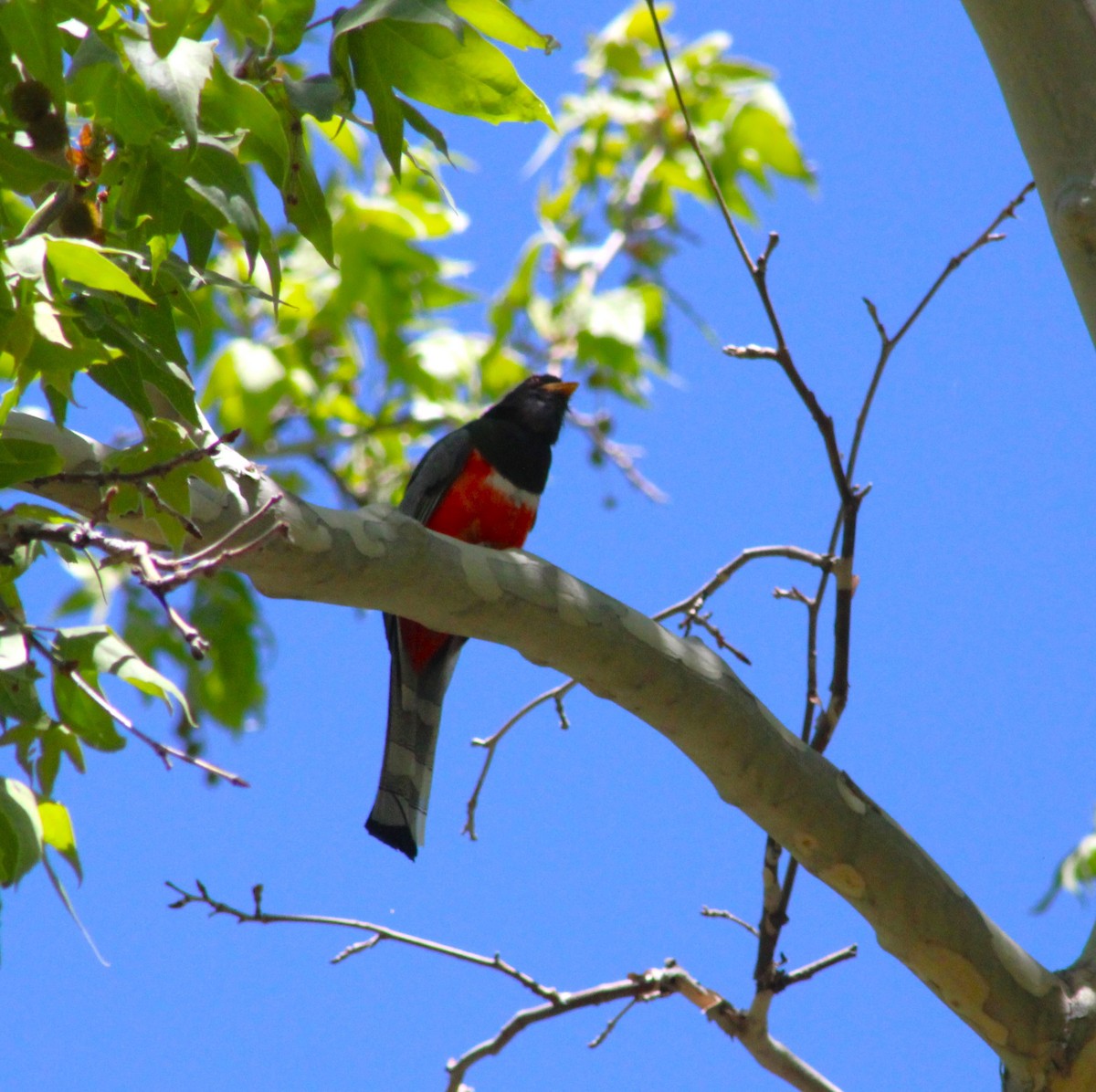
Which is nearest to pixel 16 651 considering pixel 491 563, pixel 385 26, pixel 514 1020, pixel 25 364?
pixel 25 364

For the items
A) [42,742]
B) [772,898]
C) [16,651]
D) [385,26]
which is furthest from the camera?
[772,898]

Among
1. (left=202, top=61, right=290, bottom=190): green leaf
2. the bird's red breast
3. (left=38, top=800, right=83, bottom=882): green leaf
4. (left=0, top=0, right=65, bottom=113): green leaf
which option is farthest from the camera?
the bird's red breast

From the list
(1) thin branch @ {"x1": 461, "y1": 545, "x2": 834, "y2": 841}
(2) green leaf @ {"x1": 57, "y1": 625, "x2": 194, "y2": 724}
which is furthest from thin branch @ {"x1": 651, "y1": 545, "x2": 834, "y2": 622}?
(2) green leaf @ {"x1": 57, "y1": 625, "x2": 194, "y2": 724}

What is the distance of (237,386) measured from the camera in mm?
5652

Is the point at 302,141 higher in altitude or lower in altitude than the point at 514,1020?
higher

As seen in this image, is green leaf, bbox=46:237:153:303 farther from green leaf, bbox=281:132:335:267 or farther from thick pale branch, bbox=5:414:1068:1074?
thick pale branch, bbox=5:414:1068:1074

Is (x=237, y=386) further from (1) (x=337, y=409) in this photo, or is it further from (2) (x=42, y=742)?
(2) (x=42, y=742)

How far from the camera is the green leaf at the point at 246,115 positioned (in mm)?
1718

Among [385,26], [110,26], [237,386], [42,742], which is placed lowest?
[42,742]

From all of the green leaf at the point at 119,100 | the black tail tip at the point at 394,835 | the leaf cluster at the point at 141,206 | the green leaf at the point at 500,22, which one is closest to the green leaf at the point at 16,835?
the leaf cluster at the point at 141,206

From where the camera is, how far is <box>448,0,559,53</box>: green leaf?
193 cm

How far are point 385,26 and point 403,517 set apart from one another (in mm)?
858

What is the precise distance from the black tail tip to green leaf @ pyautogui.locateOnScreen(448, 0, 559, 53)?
2243mm

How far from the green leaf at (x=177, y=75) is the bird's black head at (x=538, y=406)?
12.1 ft
